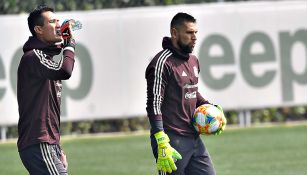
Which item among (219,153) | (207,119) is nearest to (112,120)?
(219,153)

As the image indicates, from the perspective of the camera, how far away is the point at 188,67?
9258 millimetres

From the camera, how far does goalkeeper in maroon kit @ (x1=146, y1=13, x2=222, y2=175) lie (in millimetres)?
9023

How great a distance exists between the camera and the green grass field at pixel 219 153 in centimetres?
1416

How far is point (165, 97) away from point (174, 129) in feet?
1.00

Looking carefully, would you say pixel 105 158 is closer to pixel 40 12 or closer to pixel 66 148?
pixel 66 148

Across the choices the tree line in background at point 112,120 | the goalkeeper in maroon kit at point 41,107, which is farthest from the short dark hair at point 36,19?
the tree line in background at point 112,120

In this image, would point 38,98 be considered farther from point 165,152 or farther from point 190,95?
point 190,95

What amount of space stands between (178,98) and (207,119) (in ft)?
1.17

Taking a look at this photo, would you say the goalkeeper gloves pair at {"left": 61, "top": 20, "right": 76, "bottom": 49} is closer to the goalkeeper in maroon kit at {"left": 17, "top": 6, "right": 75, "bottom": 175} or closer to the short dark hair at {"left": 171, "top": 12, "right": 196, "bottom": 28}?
the goalkeeper in maroon kit at {"left": 17, "top": 6, "right": 75, "bottom": 175}

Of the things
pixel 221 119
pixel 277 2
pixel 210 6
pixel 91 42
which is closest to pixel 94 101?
pixel 91 42

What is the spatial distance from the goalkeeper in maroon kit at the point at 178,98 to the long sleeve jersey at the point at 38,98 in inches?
37.2

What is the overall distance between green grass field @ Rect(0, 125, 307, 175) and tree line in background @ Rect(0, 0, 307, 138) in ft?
1.93

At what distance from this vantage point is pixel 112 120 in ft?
66.0

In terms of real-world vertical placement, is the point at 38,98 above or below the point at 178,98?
above
